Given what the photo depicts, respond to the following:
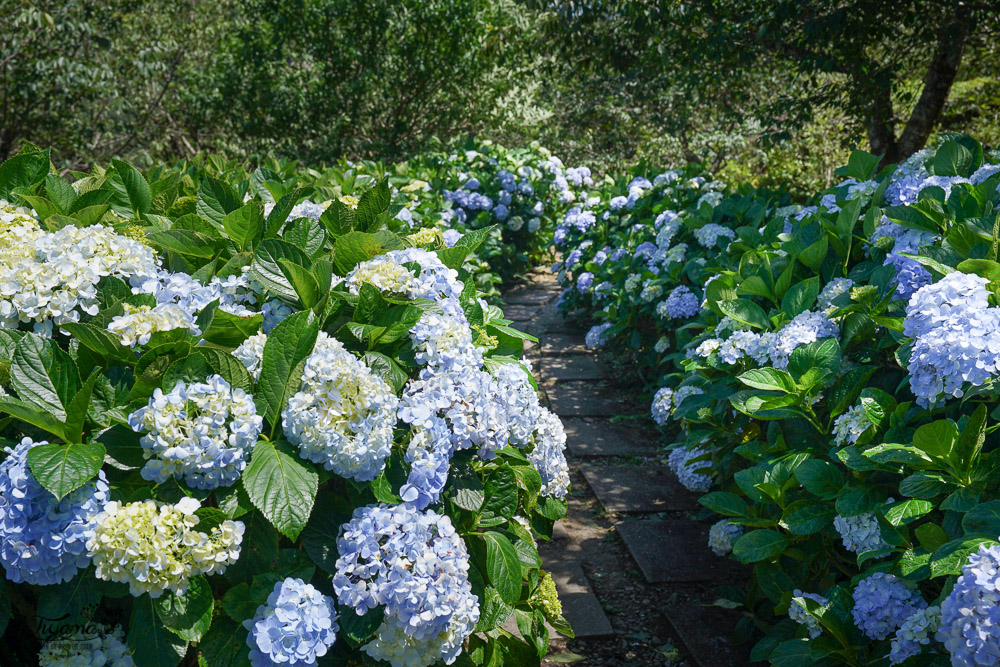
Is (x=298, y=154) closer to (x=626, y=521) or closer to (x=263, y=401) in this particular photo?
(x=626, y=521)

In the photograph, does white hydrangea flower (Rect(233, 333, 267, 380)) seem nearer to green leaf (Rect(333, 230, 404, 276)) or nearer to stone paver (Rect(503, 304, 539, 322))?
green leaf (Rect(333, 230, 404, 276))

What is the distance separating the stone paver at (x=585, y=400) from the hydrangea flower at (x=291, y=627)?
3.64 metres

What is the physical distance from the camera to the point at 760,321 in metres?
2.56

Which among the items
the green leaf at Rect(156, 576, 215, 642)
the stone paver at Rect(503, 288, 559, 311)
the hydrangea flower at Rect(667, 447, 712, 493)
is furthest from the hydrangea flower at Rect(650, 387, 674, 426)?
the stone paver at Rect(503, 288, 559, 311)

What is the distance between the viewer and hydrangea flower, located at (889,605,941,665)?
1.71 m

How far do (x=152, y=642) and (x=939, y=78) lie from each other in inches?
260

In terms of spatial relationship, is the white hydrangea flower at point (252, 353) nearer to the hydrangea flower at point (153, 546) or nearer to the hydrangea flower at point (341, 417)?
the hydrangea flower at point (341, 417)

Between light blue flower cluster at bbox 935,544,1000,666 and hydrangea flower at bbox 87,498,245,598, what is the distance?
1.34 meters

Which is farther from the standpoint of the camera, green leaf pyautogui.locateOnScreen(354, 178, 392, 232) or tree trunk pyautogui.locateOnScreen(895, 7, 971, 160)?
tree trunk pyautogui.locateOnScreen(895, 7, 971, 160)

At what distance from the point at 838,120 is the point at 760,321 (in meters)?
11.0

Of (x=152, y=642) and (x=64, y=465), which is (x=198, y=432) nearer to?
(x=64, y=465)

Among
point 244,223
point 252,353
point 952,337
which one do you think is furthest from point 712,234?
point 252,353

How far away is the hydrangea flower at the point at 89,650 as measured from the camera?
130cm

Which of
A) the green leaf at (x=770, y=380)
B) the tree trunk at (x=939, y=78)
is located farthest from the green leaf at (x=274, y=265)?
the tree trunk at (x=939, y=78)
